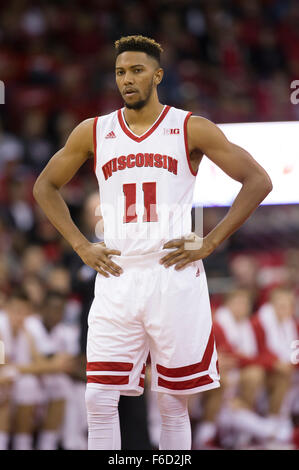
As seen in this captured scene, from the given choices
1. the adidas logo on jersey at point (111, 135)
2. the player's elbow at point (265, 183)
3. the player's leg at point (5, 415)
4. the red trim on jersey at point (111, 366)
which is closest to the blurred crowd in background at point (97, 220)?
the player's leg at point (5, 415)

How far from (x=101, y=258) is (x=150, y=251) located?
25 cm

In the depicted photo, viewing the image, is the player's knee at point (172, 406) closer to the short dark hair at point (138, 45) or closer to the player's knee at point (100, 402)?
the player's knee at point (100, 402)

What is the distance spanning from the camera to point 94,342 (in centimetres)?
Result: 368

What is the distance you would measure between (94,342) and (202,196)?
428 centimetres

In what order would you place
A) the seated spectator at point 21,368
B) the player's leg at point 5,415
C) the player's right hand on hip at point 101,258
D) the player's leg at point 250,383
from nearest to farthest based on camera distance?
the player's right hand on hip at point 101,258, the player's leg at point 5,415, the seated spectator at point 21,368, the player's leg at point 250,383

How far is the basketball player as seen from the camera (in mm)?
3637

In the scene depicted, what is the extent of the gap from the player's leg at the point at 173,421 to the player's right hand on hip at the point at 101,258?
0.65 meters

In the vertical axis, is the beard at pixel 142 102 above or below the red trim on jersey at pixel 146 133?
above

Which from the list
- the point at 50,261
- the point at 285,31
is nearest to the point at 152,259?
the point at 50,261

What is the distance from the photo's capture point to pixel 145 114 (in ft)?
12.5

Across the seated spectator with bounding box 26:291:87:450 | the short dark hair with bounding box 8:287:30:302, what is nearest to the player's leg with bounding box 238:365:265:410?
the seated spectator with bounding box 26:291:87:450

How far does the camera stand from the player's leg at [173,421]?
3.79 meters

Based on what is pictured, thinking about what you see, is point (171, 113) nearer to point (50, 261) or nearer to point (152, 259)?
point (152, 259)

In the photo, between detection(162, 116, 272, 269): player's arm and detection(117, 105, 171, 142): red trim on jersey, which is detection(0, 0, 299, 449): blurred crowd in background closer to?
detection(117, 105, 171, 142): red trim on jersey
